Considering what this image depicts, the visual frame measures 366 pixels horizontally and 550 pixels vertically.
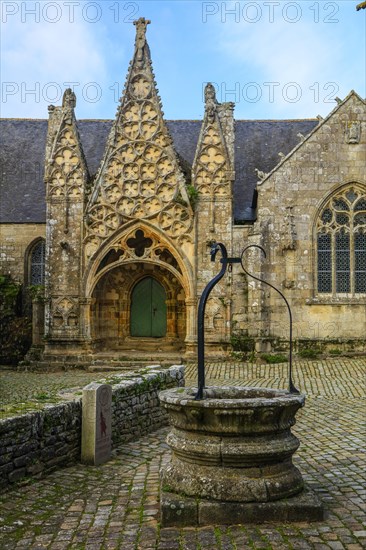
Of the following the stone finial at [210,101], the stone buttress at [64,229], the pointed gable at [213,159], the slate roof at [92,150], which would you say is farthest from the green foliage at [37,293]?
the stone finial at [210,101]

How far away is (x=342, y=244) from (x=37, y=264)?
10525 millimetres

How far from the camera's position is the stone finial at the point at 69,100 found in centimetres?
1802

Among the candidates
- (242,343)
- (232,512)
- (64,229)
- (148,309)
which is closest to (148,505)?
(232,512)

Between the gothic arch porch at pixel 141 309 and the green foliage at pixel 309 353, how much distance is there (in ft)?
13.1

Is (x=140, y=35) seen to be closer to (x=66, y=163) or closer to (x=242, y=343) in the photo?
(x=66, y=163)

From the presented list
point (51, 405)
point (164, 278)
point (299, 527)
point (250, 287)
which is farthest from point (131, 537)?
point (164, 278)

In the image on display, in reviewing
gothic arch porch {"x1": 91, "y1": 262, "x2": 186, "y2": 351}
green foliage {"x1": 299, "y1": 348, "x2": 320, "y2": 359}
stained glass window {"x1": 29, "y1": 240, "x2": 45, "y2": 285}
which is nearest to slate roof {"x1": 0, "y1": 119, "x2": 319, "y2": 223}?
stained glass window {"x1": 29, "y1": 240, "x2": 45, "y2": 285}

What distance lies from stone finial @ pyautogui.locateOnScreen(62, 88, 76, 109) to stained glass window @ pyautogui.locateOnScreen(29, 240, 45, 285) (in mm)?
5076

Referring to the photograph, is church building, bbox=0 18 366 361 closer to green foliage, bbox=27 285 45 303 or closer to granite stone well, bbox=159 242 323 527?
green foliage, bbox=27 285 45 303

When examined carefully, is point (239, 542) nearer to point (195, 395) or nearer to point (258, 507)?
point (258, 507)

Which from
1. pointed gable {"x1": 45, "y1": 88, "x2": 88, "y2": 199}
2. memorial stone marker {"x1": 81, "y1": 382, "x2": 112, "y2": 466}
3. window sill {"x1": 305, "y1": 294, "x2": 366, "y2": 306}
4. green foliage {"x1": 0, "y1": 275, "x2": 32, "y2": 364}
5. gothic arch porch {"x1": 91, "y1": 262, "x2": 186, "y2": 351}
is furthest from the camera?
gothic arch porch {"x1": 91, "y1": 262, "x2": 186, "y2": 351}

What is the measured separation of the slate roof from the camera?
2067 cm

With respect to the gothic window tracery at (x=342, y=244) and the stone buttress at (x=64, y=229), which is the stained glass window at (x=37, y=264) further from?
the gothic window tracery at (x=342, y=244)

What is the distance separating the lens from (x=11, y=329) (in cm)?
1878
